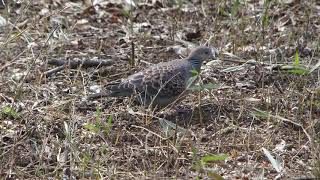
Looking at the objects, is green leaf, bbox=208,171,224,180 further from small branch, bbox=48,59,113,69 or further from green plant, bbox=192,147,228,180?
small branch, bbox=48,59,113,69

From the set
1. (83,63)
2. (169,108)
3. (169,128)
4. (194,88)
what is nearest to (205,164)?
(169,128)

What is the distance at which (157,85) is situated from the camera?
6.17 meters

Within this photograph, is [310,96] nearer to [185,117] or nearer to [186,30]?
[185,117]

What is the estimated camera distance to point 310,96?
587 centimetres

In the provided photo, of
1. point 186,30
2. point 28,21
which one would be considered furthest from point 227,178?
point 28,21

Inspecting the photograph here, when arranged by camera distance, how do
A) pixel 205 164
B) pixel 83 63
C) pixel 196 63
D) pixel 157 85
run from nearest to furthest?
pixel 205 164 → pixel 157 85 → pixel 196 63 → pixel 83 63

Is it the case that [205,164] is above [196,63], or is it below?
below

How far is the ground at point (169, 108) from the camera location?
511cm

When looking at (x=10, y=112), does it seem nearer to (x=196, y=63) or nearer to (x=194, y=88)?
(x=194, y=88)

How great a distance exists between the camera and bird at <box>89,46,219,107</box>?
6066 mm

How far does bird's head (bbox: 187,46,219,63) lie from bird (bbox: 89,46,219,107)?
0.18 metres

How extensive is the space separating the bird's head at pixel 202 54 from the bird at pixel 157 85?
181 millimetres

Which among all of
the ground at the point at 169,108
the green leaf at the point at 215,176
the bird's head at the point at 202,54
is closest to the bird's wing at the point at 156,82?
the ground at the point at 169,108

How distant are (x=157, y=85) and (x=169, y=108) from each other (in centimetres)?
22
